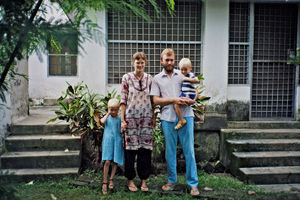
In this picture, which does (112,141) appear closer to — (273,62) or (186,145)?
(186,145)

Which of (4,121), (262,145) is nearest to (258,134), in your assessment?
(262,145)

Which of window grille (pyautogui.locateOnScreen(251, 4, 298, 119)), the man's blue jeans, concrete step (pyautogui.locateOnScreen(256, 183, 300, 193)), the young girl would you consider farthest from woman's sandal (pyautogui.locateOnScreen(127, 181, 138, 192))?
window grille (pyautogui.locateOnScreen(251, 4, 298, 119))

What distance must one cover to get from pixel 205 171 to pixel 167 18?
338cm

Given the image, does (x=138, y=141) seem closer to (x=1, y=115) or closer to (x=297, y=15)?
(x=1, y=115)

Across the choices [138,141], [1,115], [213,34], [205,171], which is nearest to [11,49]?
[138,141]

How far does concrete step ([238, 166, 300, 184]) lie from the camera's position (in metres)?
4.59

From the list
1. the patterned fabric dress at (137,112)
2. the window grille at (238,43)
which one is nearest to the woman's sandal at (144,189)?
the patterned fabric dress at (137,112)

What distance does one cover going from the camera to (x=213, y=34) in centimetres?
585

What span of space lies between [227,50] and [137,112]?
9.62 feet

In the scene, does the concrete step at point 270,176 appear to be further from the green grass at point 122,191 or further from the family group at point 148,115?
the family group at point 148,115

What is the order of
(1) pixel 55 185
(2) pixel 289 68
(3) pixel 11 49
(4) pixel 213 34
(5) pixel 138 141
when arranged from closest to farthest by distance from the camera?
(3) pixel 11 49 → (5) pixel 138 141 → (1) pixel 55 185 → (4) pixel 213 34 → (2) pixel 289 68

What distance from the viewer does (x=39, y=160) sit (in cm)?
475

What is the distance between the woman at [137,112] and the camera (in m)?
3.98

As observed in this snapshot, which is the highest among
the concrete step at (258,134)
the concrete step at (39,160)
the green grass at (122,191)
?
the concrete step at (258,134)
